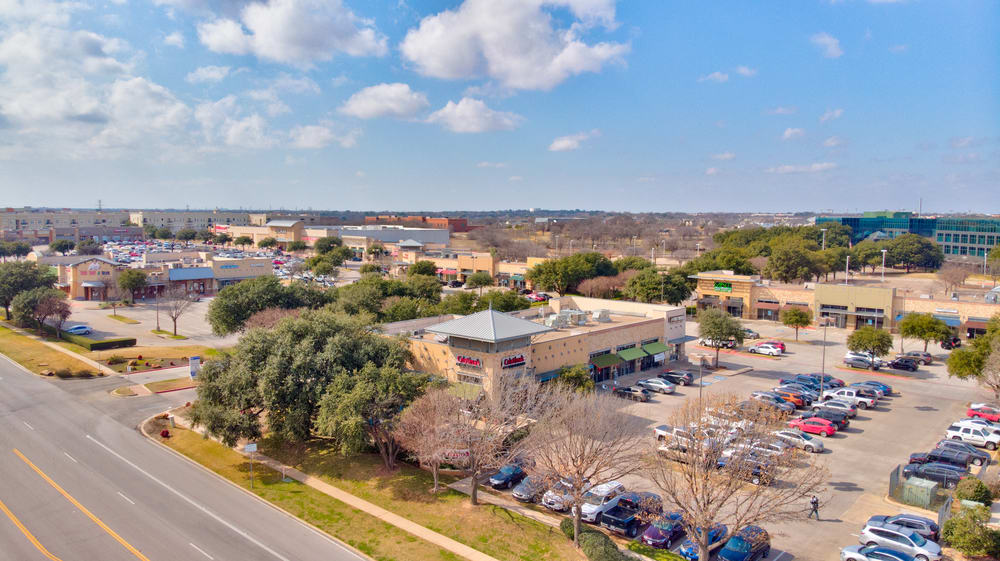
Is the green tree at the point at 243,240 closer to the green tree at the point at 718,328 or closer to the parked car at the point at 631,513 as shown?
the green tree at the point at 718,328

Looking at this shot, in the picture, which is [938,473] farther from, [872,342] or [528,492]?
[872,342]

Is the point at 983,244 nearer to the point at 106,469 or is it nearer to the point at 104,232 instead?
the point at 106,469

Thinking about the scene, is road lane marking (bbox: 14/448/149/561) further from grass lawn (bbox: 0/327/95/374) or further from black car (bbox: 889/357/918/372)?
black car (bbox: 889/357/918/372)

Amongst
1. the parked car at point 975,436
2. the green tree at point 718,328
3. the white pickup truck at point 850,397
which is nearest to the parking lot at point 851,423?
the white pickup truck at point 850,397

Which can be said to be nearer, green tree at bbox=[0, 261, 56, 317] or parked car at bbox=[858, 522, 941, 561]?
parked car at bbox=[858, 522, 941, 561]

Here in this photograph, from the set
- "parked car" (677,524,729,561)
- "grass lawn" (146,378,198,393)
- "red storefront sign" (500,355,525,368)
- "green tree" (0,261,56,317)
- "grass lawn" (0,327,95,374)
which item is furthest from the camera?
"green tree" (0,261,56,317)

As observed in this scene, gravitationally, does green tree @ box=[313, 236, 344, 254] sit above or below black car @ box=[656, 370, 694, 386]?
above

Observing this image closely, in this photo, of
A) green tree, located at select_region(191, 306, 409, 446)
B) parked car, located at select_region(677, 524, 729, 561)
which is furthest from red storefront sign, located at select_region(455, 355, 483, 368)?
parked car, located at select_region(677, 524, 729, 561)
